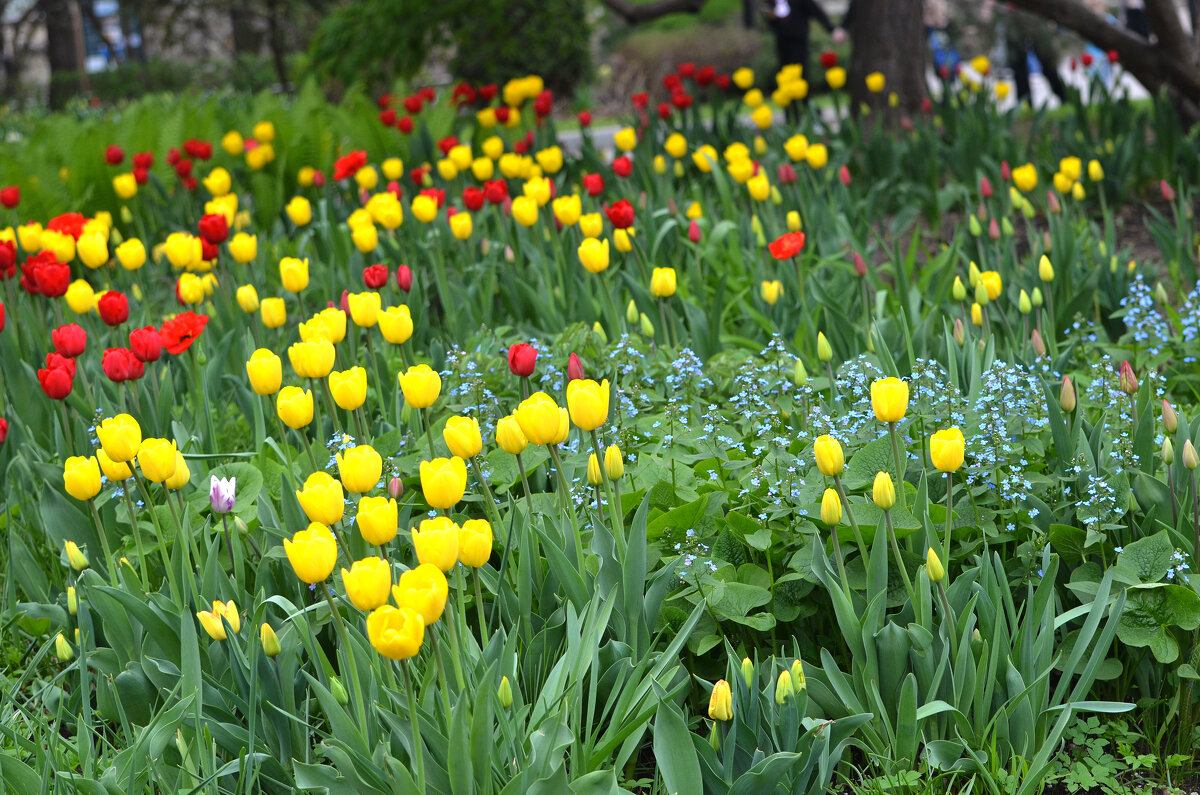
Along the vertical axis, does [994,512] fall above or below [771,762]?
above

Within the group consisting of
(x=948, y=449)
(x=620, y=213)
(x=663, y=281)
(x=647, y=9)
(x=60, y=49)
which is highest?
(x=60, y=49)

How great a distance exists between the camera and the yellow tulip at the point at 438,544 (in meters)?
Answer: 1.45

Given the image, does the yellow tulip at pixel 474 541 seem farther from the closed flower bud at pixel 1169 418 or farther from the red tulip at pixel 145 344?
the red tulip at pixel 145 344

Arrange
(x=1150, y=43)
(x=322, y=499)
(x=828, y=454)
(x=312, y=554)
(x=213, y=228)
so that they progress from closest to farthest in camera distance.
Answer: (x=312, y=554)
(x=322, y=499)
(x=828, y=454)
(x=213, y=228)
(x=1150, y=43)

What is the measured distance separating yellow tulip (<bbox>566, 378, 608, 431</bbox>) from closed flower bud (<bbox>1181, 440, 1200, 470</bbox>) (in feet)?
3.22

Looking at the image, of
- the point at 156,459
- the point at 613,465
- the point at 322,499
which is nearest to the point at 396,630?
the point at 322,499

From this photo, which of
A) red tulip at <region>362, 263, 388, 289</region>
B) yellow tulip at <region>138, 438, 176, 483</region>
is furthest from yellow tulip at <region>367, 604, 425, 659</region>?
red tulip at <region>362, 263, 388, 289</region>

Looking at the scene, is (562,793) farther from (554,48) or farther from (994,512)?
(554,48)

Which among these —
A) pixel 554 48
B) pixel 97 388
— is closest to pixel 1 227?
pixel 97 388

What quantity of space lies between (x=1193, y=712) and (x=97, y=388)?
265cm

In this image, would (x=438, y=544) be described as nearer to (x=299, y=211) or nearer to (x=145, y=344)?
(x=145, y=344)

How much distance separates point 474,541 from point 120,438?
731mm

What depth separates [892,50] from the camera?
6762 mm

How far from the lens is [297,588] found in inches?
88.4
